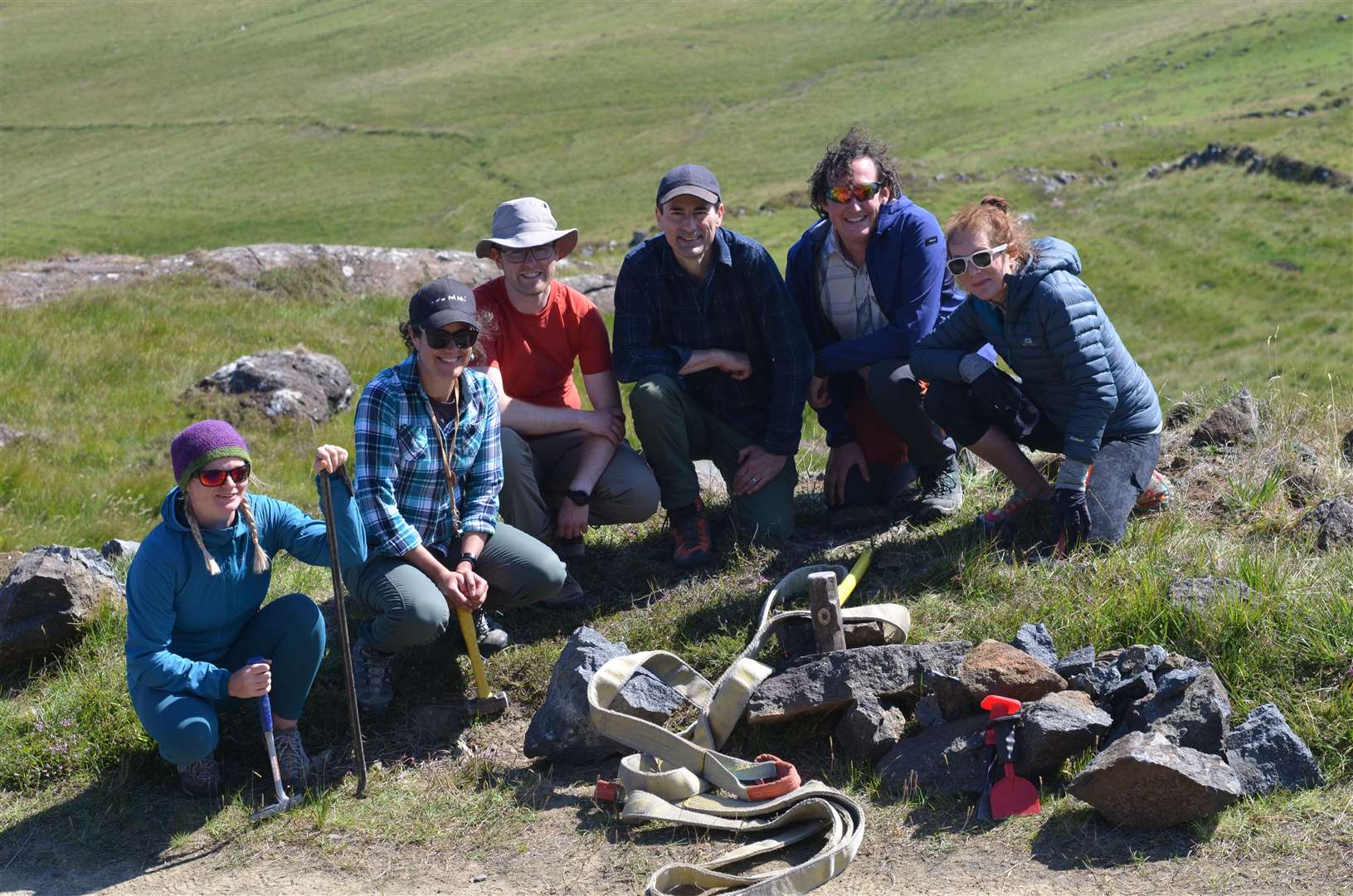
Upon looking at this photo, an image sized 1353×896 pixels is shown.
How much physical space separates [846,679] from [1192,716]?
1.29 metres

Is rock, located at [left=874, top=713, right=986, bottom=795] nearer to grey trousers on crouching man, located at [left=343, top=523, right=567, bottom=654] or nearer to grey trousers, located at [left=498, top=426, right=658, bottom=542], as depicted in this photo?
grey trousers on crouching man, located at [left=343, top=523, right=567, bottom=654]

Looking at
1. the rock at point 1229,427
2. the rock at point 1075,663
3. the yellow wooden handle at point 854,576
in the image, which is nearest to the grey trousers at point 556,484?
the yellow wooden handle at point 854,576

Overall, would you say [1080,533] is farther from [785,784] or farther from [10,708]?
[10,708]

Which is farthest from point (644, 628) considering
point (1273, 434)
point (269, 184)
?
point (269, 184)

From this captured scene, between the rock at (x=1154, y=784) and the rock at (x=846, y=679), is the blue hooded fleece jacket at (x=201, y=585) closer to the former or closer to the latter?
the rock at (x=846, y=679)

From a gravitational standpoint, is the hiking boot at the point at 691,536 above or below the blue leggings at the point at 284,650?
below

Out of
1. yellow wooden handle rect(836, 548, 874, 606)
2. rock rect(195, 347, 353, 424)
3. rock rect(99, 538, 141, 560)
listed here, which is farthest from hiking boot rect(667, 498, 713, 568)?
rock rect(195, 347, 353, 424)

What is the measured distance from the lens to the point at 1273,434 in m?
7.48

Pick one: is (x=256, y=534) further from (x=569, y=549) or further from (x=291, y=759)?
(x=569, y=549)

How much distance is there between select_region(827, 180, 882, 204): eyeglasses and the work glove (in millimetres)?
1112

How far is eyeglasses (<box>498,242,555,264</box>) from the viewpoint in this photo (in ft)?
21.0

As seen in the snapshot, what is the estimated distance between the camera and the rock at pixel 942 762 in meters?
4.72

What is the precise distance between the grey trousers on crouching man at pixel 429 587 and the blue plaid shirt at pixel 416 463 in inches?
3.5

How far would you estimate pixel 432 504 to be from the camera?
586cm
